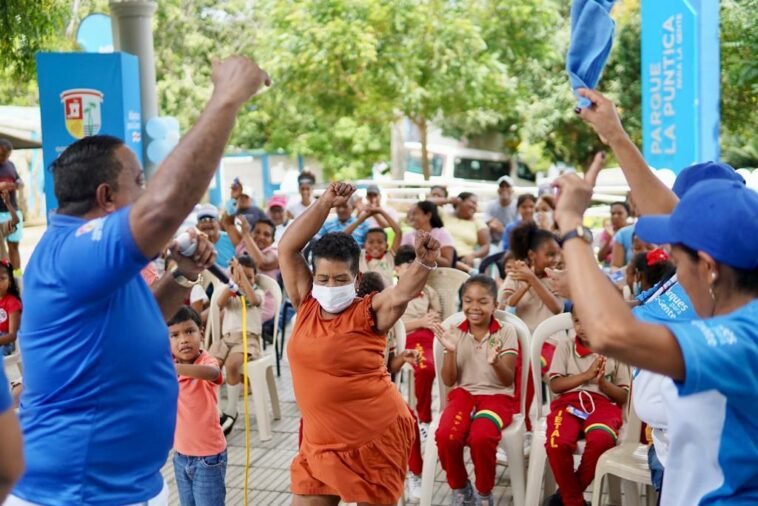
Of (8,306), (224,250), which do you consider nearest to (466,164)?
(224,250)

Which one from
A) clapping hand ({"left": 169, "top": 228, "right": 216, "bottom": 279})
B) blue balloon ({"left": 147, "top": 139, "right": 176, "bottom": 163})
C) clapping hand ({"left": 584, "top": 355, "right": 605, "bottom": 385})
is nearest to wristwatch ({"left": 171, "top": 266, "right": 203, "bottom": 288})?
clapping hand ({"left": 169, "top": 228, "right": 216, "bottom": 279})

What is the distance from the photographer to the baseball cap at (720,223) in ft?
6.19

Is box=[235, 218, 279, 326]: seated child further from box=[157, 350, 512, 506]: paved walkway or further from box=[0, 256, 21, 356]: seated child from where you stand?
box=[0, 256, 21, 356]: seated child

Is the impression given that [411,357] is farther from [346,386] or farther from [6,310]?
[6,310]

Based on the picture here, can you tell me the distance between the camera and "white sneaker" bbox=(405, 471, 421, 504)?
511cm

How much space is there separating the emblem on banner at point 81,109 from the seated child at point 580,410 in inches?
283

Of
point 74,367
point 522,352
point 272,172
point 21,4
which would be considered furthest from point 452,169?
point 74,367

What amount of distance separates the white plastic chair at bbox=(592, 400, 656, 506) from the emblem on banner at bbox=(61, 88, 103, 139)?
300 inches

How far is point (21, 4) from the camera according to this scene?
8.99 metres

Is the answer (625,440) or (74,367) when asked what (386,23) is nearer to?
(625,440)

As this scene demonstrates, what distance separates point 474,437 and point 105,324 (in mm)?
2869

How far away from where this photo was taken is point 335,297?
3.71m

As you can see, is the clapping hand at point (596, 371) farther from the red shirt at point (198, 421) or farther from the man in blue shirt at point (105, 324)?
the man in blue shirt at point (105, 324)

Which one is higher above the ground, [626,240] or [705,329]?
[705,329]
